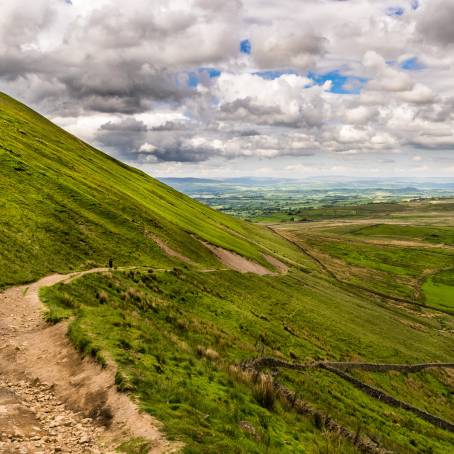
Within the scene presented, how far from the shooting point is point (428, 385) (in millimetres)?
50406

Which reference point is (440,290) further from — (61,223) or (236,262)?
(61,223)

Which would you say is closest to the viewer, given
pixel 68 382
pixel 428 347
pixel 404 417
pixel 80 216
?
pixel 68 382

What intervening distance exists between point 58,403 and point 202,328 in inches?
781

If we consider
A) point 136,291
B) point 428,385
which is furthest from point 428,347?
point 136,291

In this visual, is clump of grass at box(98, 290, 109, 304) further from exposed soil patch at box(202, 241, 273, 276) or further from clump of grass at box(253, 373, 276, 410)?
exposed soil patch at box(202, 241, 273, 276)

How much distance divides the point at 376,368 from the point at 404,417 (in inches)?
497

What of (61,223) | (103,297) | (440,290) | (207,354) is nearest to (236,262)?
(61,223)

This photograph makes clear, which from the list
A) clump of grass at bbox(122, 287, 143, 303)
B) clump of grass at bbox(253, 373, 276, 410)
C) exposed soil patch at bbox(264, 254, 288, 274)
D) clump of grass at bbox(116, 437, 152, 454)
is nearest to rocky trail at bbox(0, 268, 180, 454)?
clump of grass at bbox(116, 437, 152, 454)

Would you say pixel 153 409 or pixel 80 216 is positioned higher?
pixel 80 216

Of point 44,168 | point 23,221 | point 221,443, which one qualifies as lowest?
point 221,443

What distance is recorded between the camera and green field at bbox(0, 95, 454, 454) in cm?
1866

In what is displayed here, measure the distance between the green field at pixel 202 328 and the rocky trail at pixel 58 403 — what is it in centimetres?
82

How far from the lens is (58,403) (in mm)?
16531

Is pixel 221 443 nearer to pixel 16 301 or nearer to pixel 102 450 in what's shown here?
pixel 102 450
